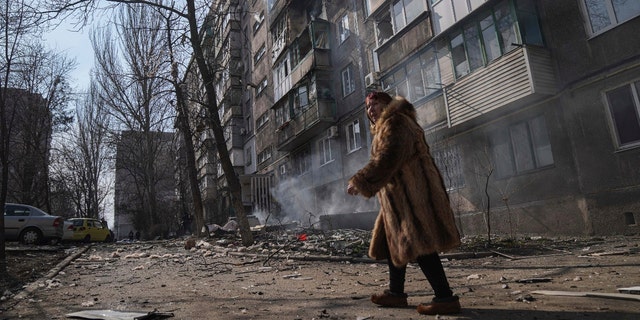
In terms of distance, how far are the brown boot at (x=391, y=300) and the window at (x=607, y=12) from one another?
8.74m

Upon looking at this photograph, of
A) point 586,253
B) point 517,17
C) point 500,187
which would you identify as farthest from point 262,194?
point 586,253

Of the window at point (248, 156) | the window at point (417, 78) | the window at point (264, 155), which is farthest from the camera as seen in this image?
the window at point (248, 156)

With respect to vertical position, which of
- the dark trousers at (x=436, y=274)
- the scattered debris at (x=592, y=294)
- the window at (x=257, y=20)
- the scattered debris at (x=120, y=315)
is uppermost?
the window at (x=257, y=20)

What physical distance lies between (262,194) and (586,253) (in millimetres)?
20199

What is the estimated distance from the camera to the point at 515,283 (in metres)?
4.09

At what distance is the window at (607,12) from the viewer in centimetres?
835

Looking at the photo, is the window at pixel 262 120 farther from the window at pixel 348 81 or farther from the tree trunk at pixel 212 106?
the tree trunk at pixel 212 106

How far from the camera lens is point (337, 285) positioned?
4.66 m

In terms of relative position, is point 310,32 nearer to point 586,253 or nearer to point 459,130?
point 459,130

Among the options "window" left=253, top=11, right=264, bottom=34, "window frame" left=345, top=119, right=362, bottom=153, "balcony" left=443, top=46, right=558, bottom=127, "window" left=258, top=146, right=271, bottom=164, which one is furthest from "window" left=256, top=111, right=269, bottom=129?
"balcony" left=443, top=46, right=558, bottom=127

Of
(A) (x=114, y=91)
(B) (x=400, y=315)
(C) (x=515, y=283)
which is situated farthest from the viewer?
(A) (x=114, y=91)

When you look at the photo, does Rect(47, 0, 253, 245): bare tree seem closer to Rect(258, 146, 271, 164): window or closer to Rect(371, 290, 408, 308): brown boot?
Rect(371, 290, 408, 308): brown boot

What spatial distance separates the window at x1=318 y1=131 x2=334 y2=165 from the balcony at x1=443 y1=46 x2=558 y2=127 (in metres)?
8.81

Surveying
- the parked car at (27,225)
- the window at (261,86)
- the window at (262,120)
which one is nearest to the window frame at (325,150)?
the window at (262,120)
